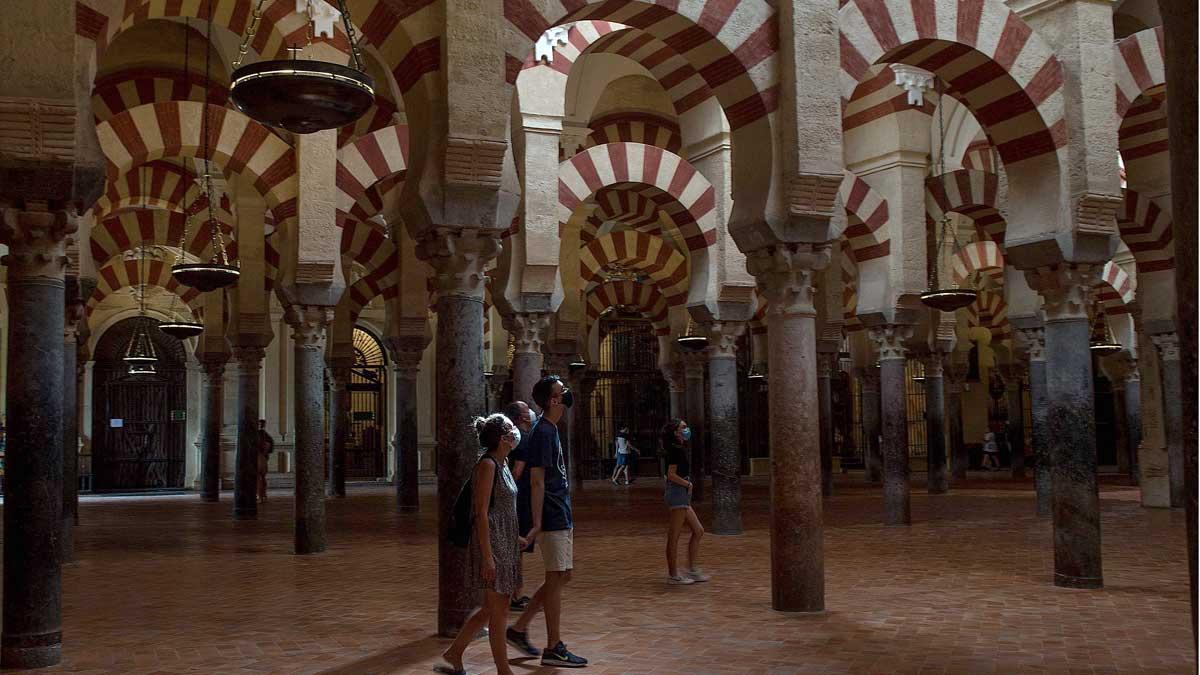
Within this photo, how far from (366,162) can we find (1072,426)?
6148 mm

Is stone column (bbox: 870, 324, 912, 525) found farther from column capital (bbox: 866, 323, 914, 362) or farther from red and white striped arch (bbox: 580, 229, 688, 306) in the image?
red and white striped arch (bbox: 580, 229, 688, 306)

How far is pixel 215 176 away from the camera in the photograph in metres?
14.2

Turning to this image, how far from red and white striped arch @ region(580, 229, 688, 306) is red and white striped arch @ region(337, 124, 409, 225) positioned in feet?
20.0

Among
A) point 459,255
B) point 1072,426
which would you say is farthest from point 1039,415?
point 459,255

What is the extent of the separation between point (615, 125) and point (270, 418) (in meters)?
9.21

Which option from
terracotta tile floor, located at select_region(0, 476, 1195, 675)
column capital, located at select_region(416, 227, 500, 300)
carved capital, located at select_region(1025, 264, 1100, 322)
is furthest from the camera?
carved capital, located at select_region(1025, 264, 1100, 322)

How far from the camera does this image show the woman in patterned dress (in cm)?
394

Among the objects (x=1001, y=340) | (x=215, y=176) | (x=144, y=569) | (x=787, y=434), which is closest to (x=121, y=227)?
(x=215, y=176)

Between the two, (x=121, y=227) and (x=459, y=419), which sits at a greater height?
(x=121, y=227)

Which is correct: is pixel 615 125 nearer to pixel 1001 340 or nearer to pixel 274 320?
pixel 274 320

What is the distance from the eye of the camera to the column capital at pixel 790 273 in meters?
5.89

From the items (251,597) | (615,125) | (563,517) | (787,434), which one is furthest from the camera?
(615,125)

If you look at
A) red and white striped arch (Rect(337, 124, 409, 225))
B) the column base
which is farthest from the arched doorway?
the column base

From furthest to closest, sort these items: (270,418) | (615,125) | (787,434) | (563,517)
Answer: (270,418), (615,125), (787,434), (563,517)
